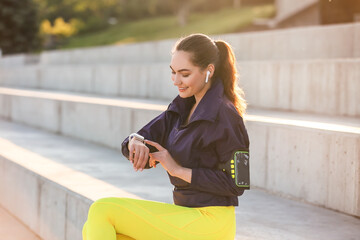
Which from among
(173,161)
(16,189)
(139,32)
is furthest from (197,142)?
(139,32)

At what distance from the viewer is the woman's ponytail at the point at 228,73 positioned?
2.41 meters

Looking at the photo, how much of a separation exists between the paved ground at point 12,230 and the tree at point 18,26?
25549 millimetres

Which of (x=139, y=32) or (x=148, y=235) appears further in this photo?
(x=139, y=32)

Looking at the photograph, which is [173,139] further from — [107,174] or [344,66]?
[344,66]

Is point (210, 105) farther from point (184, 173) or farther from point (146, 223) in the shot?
point (146, 223)

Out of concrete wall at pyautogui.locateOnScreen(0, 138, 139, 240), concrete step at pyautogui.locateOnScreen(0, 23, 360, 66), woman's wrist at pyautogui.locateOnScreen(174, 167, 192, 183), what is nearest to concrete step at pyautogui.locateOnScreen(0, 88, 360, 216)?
concrete step at pyautogui.locateOnScreen(0, 23, 360, 66)

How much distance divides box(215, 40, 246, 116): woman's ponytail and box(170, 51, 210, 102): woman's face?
90mm

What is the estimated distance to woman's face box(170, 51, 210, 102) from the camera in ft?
7.70

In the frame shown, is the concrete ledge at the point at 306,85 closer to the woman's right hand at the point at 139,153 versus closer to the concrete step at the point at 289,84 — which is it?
the concrete step at the point at 289,84

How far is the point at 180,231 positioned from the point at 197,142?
0.42 m

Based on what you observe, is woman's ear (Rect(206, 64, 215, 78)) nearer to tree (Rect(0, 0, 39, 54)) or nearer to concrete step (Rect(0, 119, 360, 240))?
concrete step (Rect(0, 119, 360, 240))

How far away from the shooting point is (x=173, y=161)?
2316mm

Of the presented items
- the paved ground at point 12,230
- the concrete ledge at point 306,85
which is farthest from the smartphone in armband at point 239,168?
the concrete ledge at point 306,85

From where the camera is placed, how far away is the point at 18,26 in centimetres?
2884
